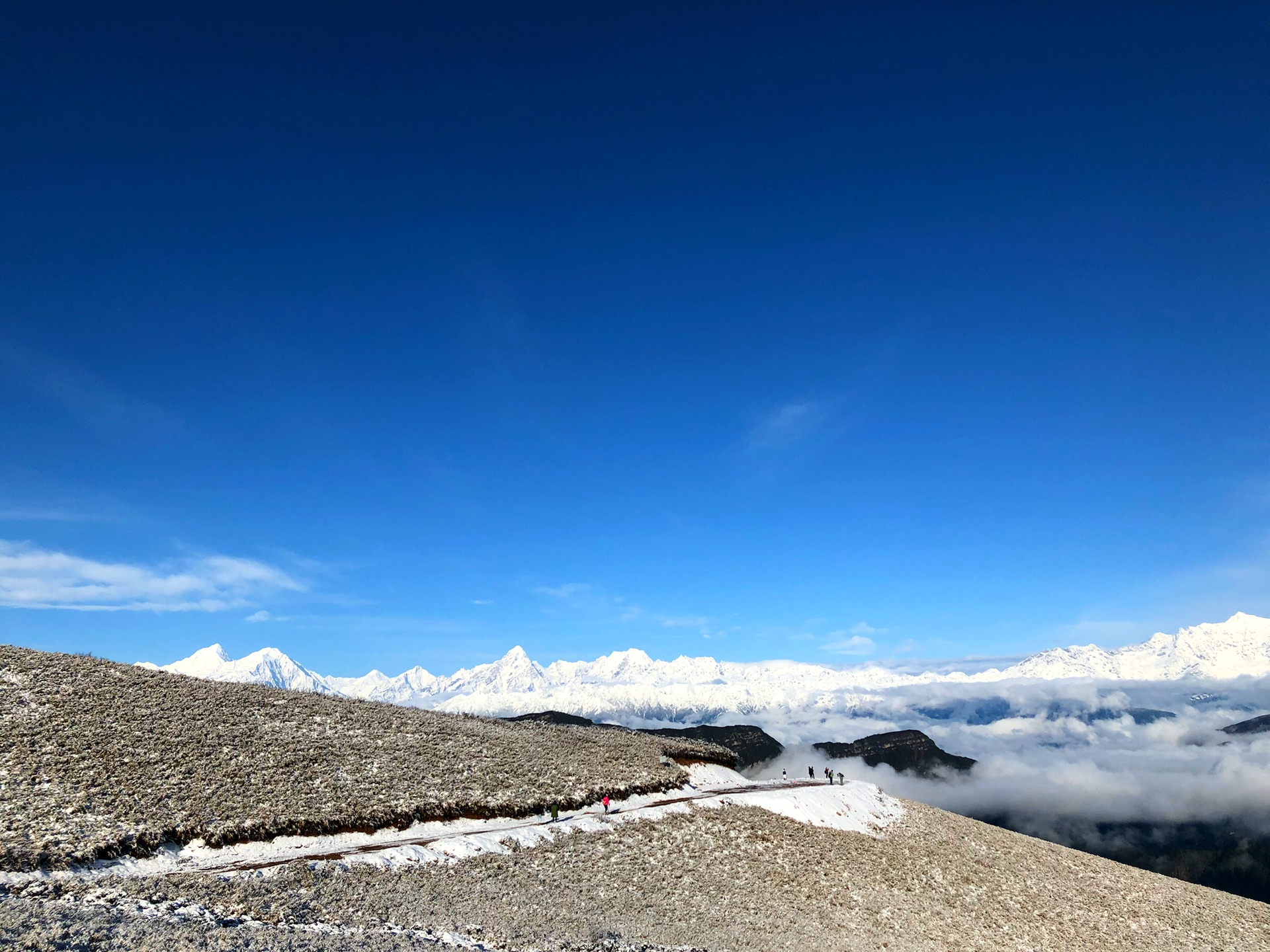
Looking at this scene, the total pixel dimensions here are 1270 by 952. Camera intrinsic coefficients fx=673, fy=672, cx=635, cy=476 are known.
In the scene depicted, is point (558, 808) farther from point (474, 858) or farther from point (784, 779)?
point (784, 779)

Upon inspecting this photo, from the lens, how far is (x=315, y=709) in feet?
153

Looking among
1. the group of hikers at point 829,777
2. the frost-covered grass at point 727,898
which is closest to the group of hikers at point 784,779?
the group of hikers at point 829,777

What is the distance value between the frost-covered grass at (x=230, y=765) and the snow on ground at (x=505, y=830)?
652 mm

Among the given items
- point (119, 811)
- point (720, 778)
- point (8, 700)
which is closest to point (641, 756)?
point (720, 778)

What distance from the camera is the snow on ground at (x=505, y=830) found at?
26.8 meters

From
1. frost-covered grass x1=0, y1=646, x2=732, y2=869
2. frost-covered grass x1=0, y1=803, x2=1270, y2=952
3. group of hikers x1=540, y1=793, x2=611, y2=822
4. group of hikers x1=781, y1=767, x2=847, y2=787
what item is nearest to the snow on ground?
group of hikers x1=540, y1=793, x2=611, y2=822

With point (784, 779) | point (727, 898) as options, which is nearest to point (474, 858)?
point (727, 898)

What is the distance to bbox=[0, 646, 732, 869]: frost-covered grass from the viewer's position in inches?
1107

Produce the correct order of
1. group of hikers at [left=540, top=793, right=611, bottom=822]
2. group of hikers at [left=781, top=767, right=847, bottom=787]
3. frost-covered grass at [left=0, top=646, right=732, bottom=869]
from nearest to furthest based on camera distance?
1. frost-covered grass at [left=0, top=646, right=732, bottom=869]
2. group of hikers at [left=540, top=793, right=611, bottom=822]
3. group of hikers at [left=781, top=767, right=847, bottom=787]

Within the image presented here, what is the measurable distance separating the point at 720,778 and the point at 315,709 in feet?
102

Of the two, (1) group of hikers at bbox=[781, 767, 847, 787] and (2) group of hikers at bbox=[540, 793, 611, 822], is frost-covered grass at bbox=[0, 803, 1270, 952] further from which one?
(1) group of hikers at bbox=[781, 767, 847, 787]

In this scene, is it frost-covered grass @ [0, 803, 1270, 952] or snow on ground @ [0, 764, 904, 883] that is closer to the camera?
frost-covered grass @ [0, 803, 1270, 952]

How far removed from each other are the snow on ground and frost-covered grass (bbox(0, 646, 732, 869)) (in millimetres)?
652

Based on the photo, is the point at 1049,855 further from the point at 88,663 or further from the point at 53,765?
the point at 88,663
